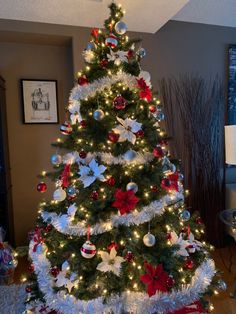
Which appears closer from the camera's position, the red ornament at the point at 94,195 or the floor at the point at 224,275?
the red ornament at the point at 94,195

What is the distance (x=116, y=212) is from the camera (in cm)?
126

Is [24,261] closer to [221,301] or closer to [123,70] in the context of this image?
[221,301]

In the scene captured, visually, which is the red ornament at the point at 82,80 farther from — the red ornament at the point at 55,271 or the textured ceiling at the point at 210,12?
the textured ceiling at the point at 210,12

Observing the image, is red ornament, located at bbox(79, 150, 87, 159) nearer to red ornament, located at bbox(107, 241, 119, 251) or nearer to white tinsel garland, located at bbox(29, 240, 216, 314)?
red ornament, located at bbox(107, 241, 119, 251)

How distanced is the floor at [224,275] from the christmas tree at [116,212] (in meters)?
0.57

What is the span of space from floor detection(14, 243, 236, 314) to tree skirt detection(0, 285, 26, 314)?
154 millimetres

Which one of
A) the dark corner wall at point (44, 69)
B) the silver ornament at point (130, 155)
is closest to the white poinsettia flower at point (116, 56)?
the silver ornament at point (130, 155)

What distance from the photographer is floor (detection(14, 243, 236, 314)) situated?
1.89 metres

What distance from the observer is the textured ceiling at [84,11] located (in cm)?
196

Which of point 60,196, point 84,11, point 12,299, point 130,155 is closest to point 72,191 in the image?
point 60,196

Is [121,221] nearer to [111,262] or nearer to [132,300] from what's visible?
[111,262]

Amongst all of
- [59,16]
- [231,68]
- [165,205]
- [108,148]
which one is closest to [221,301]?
[165,205]

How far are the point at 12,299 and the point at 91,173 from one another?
138 cm

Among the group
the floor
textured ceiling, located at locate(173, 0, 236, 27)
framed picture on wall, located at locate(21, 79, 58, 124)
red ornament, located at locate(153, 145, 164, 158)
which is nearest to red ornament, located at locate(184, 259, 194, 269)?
red ornament, located at locate(153, 145, 164, 158)
